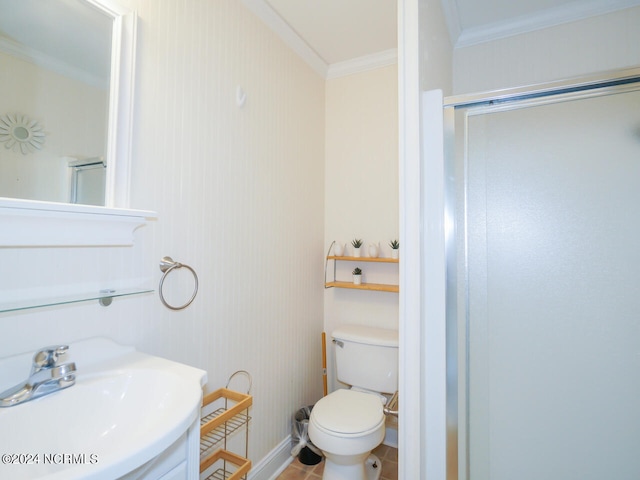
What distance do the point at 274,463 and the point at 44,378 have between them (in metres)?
1.34

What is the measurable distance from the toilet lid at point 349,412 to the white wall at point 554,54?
183 centimetres

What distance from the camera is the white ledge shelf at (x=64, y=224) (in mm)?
744

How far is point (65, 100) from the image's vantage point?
90cm

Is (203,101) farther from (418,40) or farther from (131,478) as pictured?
(131,478)

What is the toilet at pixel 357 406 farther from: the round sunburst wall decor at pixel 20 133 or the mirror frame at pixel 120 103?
the round sunburst wall decor at pixel 20 133

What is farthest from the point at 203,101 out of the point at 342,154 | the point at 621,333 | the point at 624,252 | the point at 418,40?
the point at 621,333

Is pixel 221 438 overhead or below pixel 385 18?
below

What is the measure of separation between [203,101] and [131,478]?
1.28m

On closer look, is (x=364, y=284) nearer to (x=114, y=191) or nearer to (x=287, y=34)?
(x=114, y=191)

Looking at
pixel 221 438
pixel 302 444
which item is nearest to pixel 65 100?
pixel 221 438

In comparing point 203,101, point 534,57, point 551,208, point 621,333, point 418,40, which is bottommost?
point 621,333

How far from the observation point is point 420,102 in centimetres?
115

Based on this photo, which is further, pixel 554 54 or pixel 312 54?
pixel 312 54

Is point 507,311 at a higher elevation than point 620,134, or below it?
below
